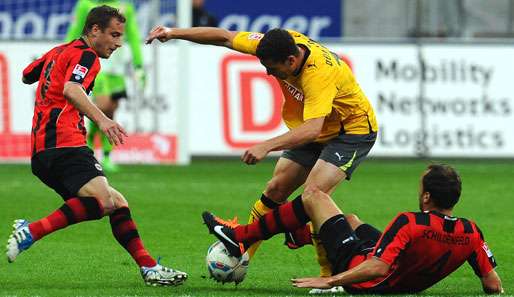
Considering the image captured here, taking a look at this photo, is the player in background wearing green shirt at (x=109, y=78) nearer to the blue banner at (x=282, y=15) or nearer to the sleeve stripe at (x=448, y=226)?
the blue banner at (x=282, y=15)

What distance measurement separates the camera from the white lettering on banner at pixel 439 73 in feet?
60.1

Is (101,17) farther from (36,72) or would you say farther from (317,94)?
(317,94)

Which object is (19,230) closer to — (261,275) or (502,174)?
(261,275)

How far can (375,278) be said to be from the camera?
7.28 metres

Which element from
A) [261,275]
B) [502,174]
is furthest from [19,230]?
[502,174]

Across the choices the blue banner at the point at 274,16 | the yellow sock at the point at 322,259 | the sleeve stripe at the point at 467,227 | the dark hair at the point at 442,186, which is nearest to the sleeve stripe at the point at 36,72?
the yellow sock at the point at 322,259

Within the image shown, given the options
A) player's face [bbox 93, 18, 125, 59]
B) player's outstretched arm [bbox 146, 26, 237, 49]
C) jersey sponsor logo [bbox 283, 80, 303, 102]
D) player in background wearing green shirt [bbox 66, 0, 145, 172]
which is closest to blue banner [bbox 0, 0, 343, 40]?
player in background wearing green shirt [bbox 66, 0, 145, 172]

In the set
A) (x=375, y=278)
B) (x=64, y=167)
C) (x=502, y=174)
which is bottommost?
(x=502, y=174)

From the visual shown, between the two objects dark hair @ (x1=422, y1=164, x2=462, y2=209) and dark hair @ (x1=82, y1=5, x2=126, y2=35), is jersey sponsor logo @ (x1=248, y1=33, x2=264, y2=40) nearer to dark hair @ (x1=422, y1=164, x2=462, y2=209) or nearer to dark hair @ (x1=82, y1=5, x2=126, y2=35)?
dark hair @ (x1=82, y1=5, x2=126, y2=35)

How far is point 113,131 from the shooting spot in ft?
24.6

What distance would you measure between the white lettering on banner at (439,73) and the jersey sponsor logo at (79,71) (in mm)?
10844

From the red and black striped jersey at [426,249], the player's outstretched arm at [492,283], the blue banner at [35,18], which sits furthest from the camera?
the blue banner at [35,18]

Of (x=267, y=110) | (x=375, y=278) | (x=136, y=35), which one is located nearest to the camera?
(x=375, y=278)

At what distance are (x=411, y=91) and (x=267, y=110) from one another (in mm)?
2062
